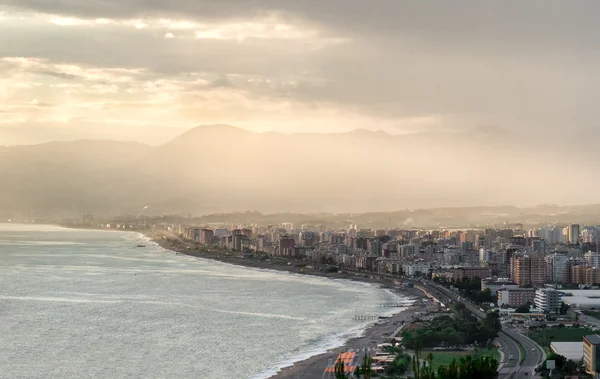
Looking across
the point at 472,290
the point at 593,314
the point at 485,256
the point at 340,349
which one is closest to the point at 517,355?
the point at 340,349

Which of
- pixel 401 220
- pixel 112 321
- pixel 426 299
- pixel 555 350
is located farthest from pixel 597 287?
pixel 401 220

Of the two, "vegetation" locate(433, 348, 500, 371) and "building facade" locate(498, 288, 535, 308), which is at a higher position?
"building facade" locate(498, 288, 535, 308)

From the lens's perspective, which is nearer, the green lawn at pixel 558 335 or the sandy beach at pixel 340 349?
the sandy beach at pixel 340 349

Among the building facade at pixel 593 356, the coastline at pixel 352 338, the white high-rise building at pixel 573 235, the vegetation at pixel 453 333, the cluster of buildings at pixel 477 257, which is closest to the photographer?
the building facade at pixel 593 356

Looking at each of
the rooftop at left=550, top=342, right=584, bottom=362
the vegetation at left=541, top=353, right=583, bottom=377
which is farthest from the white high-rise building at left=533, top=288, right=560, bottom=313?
the vegetation at left=541, top=353, right=583, bottom=377

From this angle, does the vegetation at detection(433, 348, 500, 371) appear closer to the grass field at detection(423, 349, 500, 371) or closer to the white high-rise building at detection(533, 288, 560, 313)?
the grass field at detection(423, 349, 500, 371)

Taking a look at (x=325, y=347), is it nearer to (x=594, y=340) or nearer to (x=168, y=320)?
(x=594, y=340)

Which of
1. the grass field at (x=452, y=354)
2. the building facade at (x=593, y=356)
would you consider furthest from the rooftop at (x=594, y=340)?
the grass field at (x=452, y=354)

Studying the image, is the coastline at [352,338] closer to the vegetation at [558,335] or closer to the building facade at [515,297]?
the building facade at [515,297]
